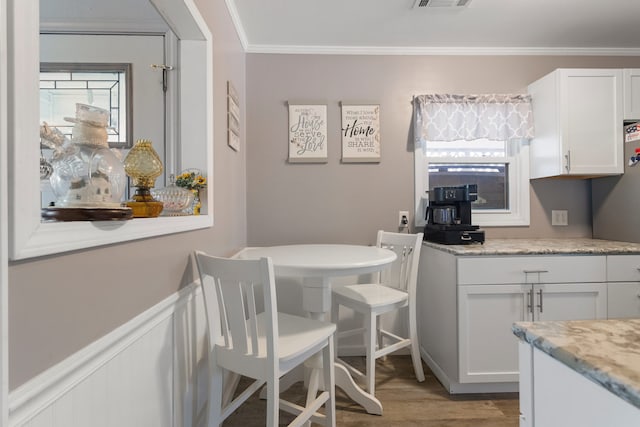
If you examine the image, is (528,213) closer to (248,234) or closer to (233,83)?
(248,234)

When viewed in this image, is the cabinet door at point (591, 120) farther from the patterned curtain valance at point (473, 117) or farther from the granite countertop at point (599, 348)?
the granite countertop at point (599, 348)

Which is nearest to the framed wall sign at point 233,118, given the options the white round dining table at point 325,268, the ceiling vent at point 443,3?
the white round dining table at point 325,268

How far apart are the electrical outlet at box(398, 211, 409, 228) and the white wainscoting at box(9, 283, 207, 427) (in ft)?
5.33

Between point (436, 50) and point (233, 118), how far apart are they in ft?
5.57

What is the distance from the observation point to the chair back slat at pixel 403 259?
2076 mm

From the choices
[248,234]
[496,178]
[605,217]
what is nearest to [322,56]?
[248,234]

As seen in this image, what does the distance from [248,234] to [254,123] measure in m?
0.87

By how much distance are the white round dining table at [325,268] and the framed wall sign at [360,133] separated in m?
0.86

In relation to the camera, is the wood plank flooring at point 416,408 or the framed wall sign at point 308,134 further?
the framed wall sign at point 308,134

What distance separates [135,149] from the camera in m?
A: 1.21


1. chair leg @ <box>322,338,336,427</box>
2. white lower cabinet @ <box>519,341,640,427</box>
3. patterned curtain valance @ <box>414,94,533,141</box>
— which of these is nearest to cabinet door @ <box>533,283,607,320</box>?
patterned curtain valance @ <box>414,94,533,141</box>

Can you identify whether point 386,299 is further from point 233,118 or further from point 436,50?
point 436,50

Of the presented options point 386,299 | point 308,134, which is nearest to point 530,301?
point 386,299

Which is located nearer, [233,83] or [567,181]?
[233,83]
